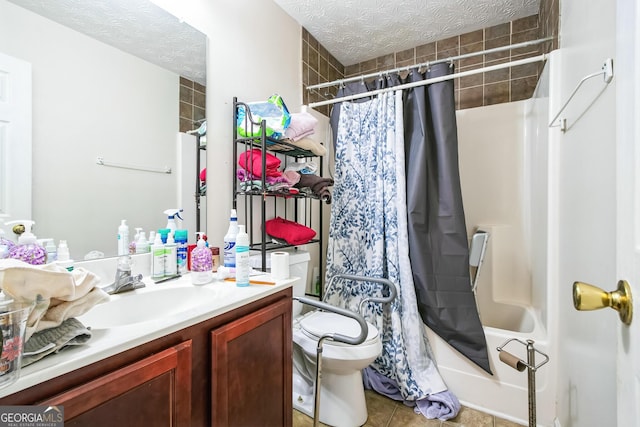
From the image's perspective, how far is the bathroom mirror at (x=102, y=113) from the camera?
0.90 m

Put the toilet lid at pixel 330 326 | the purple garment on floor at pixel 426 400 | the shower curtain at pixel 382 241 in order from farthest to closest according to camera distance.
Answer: the shower curtain at pixel 382 241, the purple garment on floor at pixel 426 400, the toilet lid at pixel 330 326

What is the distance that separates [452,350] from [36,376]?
174 cm

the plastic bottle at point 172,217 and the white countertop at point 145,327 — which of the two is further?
the plastic bottle at point 172,217

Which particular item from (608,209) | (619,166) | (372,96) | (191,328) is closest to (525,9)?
(372,96)

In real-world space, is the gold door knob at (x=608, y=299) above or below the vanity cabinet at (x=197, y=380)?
above

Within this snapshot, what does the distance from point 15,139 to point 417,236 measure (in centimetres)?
168

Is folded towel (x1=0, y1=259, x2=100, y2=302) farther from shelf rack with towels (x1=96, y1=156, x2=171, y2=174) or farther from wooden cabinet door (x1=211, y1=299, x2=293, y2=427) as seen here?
shelf rack with towels (x1=96, y1=156, x2=171, y2=174)

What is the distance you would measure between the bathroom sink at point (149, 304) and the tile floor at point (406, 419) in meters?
0.95

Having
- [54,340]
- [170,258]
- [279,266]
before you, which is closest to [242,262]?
[279,266]

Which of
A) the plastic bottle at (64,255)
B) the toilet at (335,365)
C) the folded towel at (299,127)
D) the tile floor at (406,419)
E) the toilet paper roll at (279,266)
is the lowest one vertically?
the tile floor at (406,419)

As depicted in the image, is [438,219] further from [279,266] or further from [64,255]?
[64,255]

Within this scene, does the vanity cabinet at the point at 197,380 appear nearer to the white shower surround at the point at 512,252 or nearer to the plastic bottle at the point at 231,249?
the plastic bottle at the point at 231,249

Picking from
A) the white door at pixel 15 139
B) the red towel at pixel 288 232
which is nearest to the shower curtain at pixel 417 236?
the red towel at pixel 288 232

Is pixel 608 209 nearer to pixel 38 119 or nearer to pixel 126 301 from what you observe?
pixel 126 301
